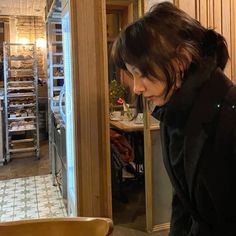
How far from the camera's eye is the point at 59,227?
3.14 ft

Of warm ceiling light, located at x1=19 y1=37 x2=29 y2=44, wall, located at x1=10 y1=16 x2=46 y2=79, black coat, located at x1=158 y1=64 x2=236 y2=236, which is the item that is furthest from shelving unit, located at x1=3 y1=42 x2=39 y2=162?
black coat, located at x1=158 y1=64 x2=236 y2=236

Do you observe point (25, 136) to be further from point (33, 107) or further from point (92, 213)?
point (92, 213)

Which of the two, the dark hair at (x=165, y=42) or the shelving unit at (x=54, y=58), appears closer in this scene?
the dark hair at (x=165, y=42)

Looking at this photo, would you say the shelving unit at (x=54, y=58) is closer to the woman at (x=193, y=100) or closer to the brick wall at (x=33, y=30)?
the woman at (x=193, y=100)

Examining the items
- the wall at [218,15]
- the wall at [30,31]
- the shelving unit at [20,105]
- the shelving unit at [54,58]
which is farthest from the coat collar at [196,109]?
the wall at [30,31]

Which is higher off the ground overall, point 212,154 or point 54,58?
point 54,58

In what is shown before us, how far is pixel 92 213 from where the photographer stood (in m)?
2.37

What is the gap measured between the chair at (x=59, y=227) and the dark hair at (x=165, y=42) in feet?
1.39

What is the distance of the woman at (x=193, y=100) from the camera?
746 millimetres

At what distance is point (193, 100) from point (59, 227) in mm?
521

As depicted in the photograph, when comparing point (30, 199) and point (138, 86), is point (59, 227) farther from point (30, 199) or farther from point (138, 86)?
point (30, 199)

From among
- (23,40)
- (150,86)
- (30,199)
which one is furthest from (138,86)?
(23,40)

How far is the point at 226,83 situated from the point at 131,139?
306 cm

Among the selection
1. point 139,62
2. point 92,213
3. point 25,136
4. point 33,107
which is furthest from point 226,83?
point 25,136
